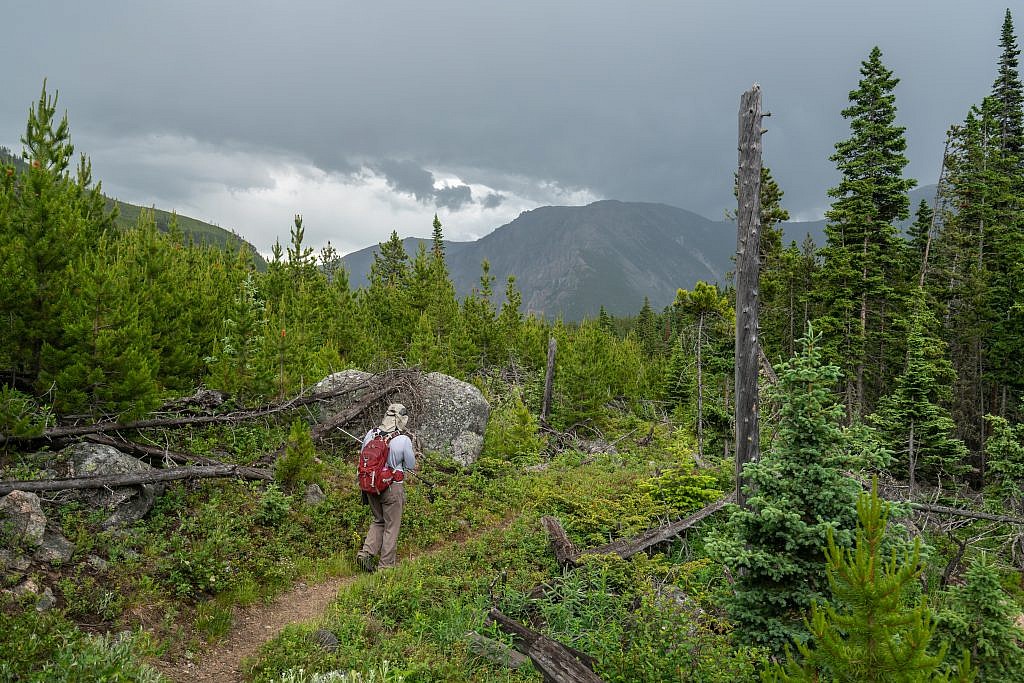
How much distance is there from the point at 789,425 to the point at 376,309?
2445cm

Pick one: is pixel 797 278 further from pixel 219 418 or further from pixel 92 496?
pixel 92 496

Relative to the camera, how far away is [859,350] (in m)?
23.2

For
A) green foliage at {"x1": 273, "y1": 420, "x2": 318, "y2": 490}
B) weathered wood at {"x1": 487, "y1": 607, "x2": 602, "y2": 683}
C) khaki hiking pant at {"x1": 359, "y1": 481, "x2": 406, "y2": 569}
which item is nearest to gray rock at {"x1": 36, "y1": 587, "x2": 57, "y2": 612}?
green foliage at {"x1": 273, "y1": 420, "x2": 318, "y2": 490}

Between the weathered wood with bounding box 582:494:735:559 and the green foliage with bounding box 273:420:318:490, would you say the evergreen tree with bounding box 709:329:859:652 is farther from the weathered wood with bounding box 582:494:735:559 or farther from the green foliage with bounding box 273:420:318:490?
the green foliage with bounding box 273:420:318:490

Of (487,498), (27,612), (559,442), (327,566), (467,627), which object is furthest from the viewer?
(559,442)

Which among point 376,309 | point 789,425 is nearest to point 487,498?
point 789,425

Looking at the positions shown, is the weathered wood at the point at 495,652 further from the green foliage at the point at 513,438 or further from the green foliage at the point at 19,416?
the green foliage at the point at 513,438

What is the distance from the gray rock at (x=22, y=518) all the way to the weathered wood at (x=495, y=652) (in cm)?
506

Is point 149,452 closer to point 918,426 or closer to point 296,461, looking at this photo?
point 296,461

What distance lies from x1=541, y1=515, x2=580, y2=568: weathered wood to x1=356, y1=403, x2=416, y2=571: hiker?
2693mm

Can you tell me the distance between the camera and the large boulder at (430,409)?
501 inches

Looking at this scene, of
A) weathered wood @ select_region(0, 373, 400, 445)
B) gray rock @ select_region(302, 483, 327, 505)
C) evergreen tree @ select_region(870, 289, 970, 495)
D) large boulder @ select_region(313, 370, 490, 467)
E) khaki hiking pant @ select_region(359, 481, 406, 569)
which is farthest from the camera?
evergreen tree @ select_region(870, 289, 970, 495)

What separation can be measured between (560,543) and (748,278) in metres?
5.38

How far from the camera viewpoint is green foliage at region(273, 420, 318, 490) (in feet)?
28.7
